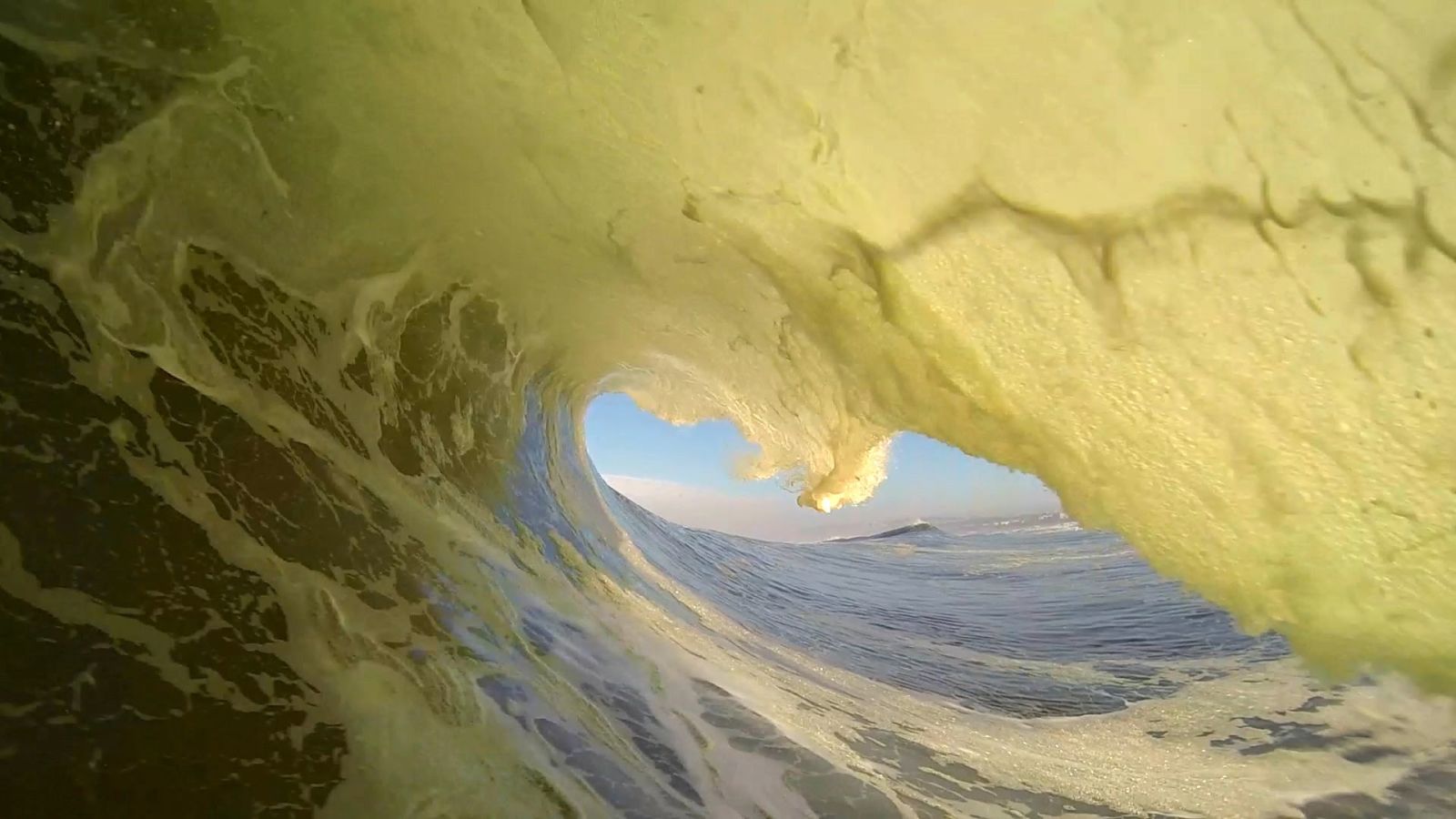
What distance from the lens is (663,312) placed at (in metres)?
3.31

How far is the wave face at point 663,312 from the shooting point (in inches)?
55.5

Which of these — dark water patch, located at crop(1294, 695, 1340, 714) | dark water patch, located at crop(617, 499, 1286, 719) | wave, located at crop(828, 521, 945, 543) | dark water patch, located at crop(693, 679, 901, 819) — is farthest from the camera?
wave, located at crop(828, 521, 945, 543)

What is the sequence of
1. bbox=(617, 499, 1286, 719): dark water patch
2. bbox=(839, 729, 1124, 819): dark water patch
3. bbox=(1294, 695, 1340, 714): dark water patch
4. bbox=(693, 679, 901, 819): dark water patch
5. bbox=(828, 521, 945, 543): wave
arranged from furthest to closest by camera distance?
bbox=(828, 521, 945, 543): wave → bbox=(617, 499, 1286, 719): dark water patch → bbox=(1294, 695, 1340, 714): dark water patch → bbox=(839, 729, 1124, 819): dark water patch → bbox=(693, 679, 901, 819): dark water patch

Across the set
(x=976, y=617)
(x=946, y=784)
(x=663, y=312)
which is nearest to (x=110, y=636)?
(x=663, y=312)

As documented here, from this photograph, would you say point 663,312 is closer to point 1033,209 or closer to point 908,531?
point 1033,209

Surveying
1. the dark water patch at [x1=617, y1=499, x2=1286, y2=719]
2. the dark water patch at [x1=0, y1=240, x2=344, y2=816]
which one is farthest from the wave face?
the dark water patch at [x1=617, y1=499, x2=1286, y2=719]

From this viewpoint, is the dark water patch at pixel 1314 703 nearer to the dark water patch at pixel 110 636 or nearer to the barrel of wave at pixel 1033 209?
the barrel of wave at pixel 1033 209

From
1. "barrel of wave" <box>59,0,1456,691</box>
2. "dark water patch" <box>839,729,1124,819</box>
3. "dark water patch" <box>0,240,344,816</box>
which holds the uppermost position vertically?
"barrel of wave" <box>59,0,1456,691</box>

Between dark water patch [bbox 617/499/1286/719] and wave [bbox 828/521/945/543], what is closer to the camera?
dark water patch [bbox 617/499/1286/719]

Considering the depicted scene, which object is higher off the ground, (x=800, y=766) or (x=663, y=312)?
(x=663, y=312)

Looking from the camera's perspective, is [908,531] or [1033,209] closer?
[1033,209]

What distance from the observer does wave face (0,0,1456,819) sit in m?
1.41

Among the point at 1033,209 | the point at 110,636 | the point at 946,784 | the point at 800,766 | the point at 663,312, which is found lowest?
the point at 946,784

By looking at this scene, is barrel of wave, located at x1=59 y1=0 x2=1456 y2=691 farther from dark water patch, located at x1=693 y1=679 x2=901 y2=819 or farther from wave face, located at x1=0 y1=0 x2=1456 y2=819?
dark water patch, located at x1=693 y1=679 x2=901 y2=819
